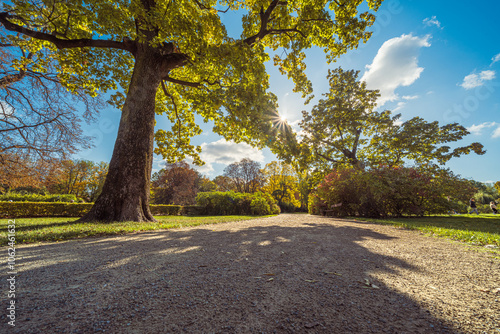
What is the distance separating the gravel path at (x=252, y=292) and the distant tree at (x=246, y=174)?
3440cm

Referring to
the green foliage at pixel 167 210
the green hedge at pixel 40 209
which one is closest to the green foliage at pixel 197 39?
the green hedge at pixel 40 209

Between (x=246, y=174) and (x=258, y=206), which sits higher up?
(x=246, y=174)

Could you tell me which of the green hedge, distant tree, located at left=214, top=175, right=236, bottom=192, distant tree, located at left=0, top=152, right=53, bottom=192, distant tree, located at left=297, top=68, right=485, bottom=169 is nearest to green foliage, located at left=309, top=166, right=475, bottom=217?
distant tree, located at left=297, top=68, right=485, bottom=169

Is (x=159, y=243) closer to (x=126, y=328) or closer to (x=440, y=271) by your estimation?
(x=126, y=328)

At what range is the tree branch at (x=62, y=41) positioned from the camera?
19.2 ft

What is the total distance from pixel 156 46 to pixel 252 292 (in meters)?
8.02

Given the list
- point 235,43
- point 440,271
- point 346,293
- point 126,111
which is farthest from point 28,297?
point 235,43

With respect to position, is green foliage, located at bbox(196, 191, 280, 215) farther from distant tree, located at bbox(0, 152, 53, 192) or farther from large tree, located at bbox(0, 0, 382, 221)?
distant tree, located at bbox(0, 152, 53, 192)

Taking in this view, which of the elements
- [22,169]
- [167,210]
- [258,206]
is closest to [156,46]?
[22,169]

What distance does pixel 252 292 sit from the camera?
1626 millimetres

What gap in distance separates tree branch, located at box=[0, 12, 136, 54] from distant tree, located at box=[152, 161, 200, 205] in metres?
22.4

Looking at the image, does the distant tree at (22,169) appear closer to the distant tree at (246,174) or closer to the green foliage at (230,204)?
the green foliage at (230,204)

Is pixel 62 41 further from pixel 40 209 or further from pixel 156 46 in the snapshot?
pixel 40 209

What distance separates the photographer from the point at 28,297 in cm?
148
